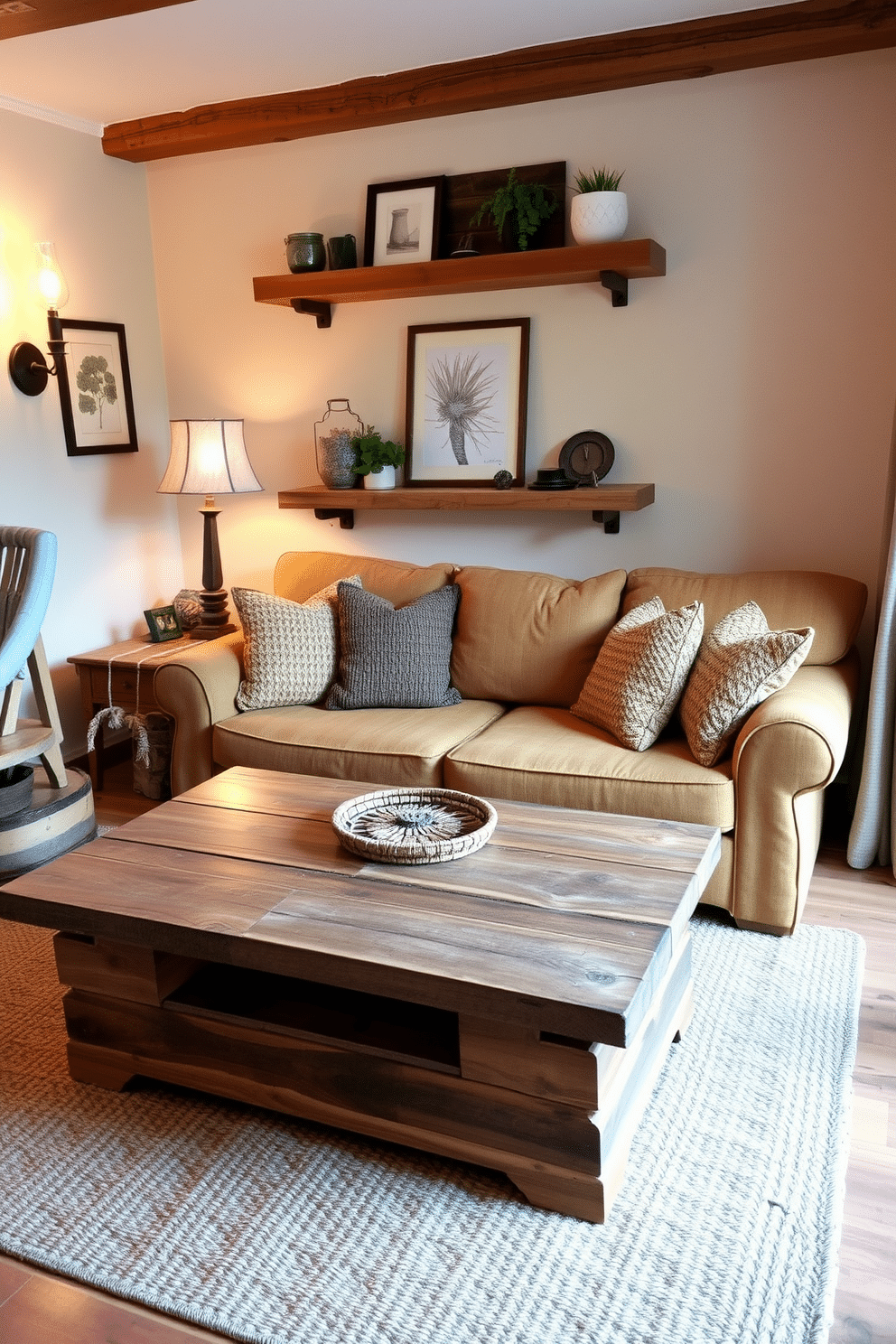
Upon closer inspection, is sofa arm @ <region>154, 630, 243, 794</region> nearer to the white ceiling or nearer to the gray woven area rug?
the gray woven area rug

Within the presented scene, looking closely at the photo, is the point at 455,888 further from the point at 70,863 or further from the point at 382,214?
the point at 382,214

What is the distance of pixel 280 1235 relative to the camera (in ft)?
5.88

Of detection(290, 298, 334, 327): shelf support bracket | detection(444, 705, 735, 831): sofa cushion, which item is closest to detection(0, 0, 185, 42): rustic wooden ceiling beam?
detection(290, 298, 334, 327): shelf support bracket

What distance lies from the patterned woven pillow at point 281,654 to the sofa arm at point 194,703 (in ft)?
0.23

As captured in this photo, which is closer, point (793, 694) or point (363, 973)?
point (363, 973)

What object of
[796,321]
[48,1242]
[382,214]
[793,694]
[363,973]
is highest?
[382,214]

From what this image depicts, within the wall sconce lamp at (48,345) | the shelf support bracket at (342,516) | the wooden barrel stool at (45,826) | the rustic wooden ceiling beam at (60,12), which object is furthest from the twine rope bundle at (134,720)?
the rustic wooden ceiling beam at (60,12)

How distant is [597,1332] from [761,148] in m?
3.22

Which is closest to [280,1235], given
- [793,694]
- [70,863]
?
[70,863]

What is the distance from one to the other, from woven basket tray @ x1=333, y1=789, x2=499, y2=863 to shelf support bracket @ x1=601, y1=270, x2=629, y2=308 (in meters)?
1.86

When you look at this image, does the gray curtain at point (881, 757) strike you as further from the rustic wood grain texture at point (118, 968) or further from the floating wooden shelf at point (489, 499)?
the rustic wood grain texture at point (118, 968)

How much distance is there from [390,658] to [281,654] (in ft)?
1.18

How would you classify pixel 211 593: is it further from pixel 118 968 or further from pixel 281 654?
pixel 118 968

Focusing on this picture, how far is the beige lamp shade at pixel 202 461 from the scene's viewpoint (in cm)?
391
